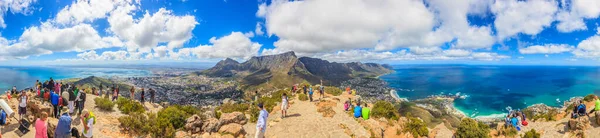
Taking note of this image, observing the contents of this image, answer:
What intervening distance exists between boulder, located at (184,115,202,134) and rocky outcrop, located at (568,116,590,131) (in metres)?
26.9

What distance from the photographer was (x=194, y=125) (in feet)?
52.7

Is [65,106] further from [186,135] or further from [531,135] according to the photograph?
[531,135]

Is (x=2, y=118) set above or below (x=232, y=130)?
above

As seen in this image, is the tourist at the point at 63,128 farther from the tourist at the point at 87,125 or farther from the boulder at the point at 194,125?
the boulder at the point at 194,125

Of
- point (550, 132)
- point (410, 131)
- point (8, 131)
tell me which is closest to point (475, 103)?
point (550, 132)

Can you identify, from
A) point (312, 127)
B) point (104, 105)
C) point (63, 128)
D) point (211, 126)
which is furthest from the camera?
point (104, 105)

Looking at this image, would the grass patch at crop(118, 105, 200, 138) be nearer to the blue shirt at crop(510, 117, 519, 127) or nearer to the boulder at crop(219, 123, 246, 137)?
the boulder at crop(219, 123, 246, 137)

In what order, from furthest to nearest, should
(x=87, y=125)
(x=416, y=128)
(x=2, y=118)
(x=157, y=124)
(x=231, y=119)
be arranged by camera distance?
(x=416, y=128), (x=231, y=119), (x=157, y=124), (x=2, y=118), (x=87, y=125)

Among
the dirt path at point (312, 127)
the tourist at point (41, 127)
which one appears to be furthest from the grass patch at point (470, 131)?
the tourist at point (41, 127)

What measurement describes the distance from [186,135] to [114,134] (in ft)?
14.7

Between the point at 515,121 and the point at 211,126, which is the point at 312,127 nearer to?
the point at 211,126

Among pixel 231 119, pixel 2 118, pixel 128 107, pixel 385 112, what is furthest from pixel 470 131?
pixel 2 118

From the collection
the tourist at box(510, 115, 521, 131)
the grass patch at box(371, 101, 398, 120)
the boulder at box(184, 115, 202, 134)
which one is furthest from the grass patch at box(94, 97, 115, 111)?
the tourist at box(510, 115, 521, 131)

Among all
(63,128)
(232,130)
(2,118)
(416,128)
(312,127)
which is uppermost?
(63,128)
